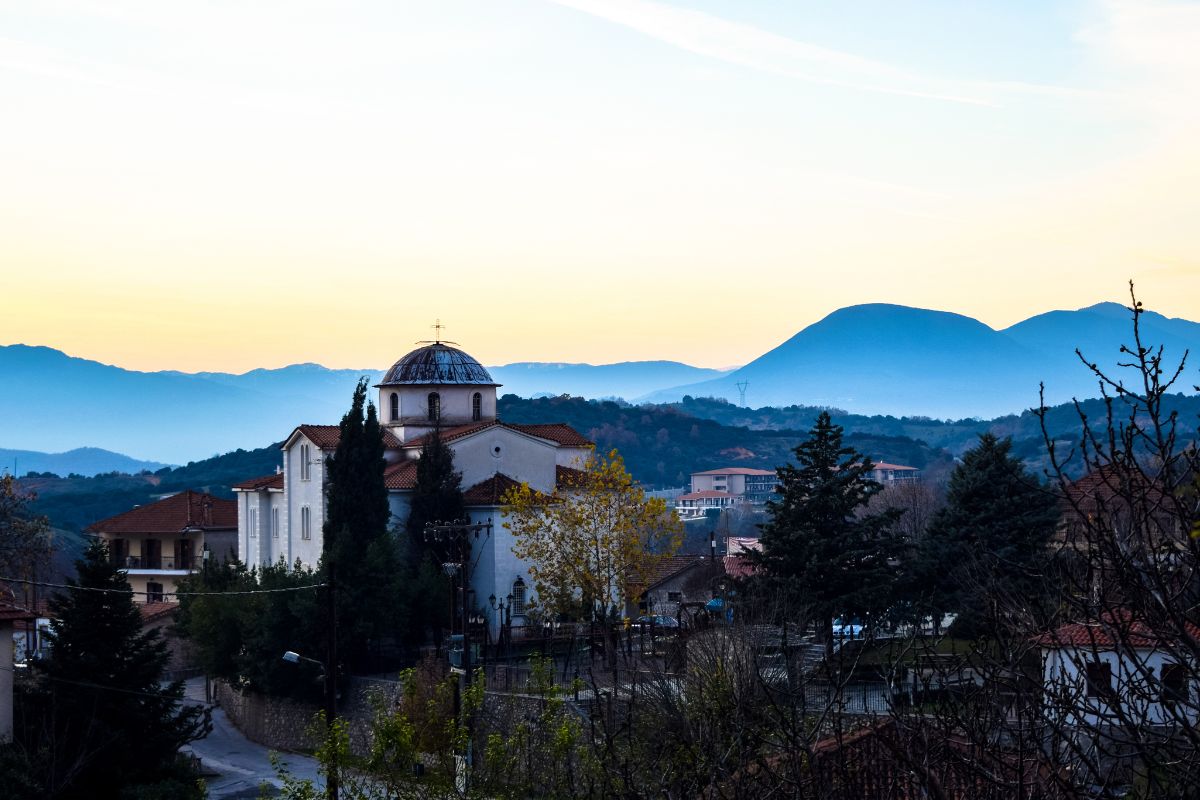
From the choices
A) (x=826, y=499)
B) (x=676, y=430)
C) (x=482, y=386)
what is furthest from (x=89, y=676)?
(x=676, y=430)

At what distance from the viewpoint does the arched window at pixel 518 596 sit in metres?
39.7

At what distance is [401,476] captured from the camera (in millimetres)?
41875

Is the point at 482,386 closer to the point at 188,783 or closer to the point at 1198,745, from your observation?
the point at 188,783

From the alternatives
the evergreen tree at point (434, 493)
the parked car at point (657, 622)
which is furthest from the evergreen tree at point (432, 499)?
the parked car at point (657, 622)

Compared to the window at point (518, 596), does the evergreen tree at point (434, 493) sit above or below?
above

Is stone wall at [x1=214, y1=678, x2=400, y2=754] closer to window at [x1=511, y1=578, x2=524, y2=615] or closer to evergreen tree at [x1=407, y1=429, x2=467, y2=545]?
evergreen tree at [x1=407, y1=429, x2=467, y2=545]

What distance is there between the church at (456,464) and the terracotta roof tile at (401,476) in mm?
32

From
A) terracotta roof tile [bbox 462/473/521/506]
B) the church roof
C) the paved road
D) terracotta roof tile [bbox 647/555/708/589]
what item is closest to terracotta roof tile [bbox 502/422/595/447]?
the church roof

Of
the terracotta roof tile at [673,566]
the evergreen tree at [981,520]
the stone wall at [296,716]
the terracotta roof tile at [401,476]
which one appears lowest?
the stone wall at [296,716]

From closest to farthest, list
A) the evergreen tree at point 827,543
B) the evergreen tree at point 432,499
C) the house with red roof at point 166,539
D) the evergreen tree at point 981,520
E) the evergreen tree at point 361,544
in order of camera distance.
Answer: the evergreen tree at point 827,543
the evergreen tree at point 981,520
the evergreen tree at point 361,544
the evergreen tree at point 432,499
the house with red roof at point 166,539

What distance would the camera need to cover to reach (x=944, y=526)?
3259 cm

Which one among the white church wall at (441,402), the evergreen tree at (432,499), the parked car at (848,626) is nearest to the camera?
the parked car at (848,626)

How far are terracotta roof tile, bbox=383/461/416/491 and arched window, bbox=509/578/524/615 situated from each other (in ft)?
14.5

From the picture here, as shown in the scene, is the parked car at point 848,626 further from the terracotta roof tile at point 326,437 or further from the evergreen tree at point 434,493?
the terracotta roof tile at point 326,437
